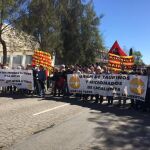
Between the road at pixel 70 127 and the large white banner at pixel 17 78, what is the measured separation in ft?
14.4

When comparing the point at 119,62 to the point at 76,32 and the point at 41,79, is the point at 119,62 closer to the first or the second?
the point at 41,79

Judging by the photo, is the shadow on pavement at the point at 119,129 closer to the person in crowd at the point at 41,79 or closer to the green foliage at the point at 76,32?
the person in crowd at the point at 41,79

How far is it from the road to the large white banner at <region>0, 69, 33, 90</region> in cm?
437

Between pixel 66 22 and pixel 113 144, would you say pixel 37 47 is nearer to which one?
pixel 66 22

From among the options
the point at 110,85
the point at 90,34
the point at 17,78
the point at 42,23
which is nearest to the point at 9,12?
the point at 42,23

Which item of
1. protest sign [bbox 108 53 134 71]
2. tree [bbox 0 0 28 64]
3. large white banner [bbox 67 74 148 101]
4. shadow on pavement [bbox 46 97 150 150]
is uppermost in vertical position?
tree [bbox 0 0 28 64]

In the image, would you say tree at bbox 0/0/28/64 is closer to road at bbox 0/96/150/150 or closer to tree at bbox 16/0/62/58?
tree at bbox 16/0/62/58

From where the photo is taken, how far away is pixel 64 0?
43.2m

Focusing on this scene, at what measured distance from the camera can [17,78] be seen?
68.7 ft

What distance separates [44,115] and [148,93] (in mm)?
4626

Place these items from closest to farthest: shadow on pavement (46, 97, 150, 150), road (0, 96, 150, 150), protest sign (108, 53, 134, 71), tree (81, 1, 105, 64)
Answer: road (0, 96, 150, 150), shadow on pavement (46, 97, 150, 150), protest sign (108, 53, 134, 71), tree (81, 1, 105, 64)

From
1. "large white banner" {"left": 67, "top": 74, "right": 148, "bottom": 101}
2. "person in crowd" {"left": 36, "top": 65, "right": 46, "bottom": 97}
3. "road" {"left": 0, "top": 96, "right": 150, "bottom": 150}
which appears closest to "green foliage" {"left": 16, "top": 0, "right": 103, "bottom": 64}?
"person in crowd" {"left": 36, "top": 65, "right": 46, "bottom": 97}

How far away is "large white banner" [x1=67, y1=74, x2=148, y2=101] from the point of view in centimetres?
1591

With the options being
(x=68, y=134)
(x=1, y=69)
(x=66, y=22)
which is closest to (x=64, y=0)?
(x=66, y=22)
